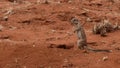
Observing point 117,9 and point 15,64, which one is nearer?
point 15,64

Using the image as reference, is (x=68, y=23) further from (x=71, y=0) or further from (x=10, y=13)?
(x=71, y=0)

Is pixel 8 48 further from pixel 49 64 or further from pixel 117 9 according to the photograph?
pixel 117 9

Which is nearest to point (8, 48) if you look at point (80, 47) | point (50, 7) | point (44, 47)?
point (44, 47)

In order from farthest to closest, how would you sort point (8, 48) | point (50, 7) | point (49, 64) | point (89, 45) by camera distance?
point (50, 7), point (89, 45), point (8, 48), point (49, 64)

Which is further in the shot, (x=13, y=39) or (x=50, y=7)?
(x=50, y=7)

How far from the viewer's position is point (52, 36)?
31.6 ft

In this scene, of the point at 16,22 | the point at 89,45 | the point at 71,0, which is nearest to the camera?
the point at 89,45

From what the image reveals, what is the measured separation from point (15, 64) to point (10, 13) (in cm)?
442

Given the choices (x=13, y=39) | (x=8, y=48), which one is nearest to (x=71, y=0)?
(x=13, y=39)

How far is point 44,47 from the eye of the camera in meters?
8.21

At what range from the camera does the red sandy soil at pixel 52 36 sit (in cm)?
761

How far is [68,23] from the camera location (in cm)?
1128

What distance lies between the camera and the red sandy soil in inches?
300

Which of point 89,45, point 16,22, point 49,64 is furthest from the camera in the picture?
point 16,22
